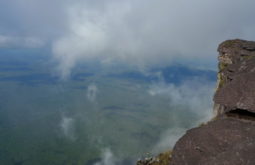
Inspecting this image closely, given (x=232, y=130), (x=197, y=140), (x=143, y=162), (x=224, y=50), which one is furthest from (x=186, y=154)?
(x=224, y=50)

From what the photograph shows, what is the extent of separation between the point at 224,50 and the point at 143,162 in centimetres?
2629

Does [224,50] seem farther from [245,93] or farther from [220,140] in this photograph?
[220,140]

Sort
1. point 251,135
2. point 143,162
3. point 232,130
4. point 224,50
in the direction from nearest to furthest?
point 251,135
point 232,130
point 143,162
point 224,50

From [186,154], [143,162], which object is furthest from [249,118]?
[143,162]

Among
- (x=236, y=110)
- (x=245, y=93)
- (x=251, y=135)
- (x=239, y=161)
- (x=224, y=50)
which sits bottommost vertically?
(x=239, y=161)

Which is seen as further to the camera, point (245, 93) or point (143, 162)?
point (143, 162)

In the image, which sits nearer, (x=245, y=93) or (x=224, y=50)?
(x=245, y=93)

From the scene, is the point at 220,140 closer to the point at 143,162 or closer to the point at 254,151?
the point at 254,151

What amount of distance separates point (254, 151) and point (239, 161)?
0.90 meters

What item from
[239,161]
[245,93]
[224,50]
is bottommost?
[239,161]

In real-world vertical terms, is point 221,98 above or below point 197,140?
above

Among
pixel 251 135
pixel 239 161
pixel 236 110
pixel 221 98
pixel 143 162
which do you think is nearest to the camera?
pixel 239 161

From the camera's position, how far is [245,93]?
16031mm

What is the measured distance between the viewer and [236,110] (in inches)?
630
